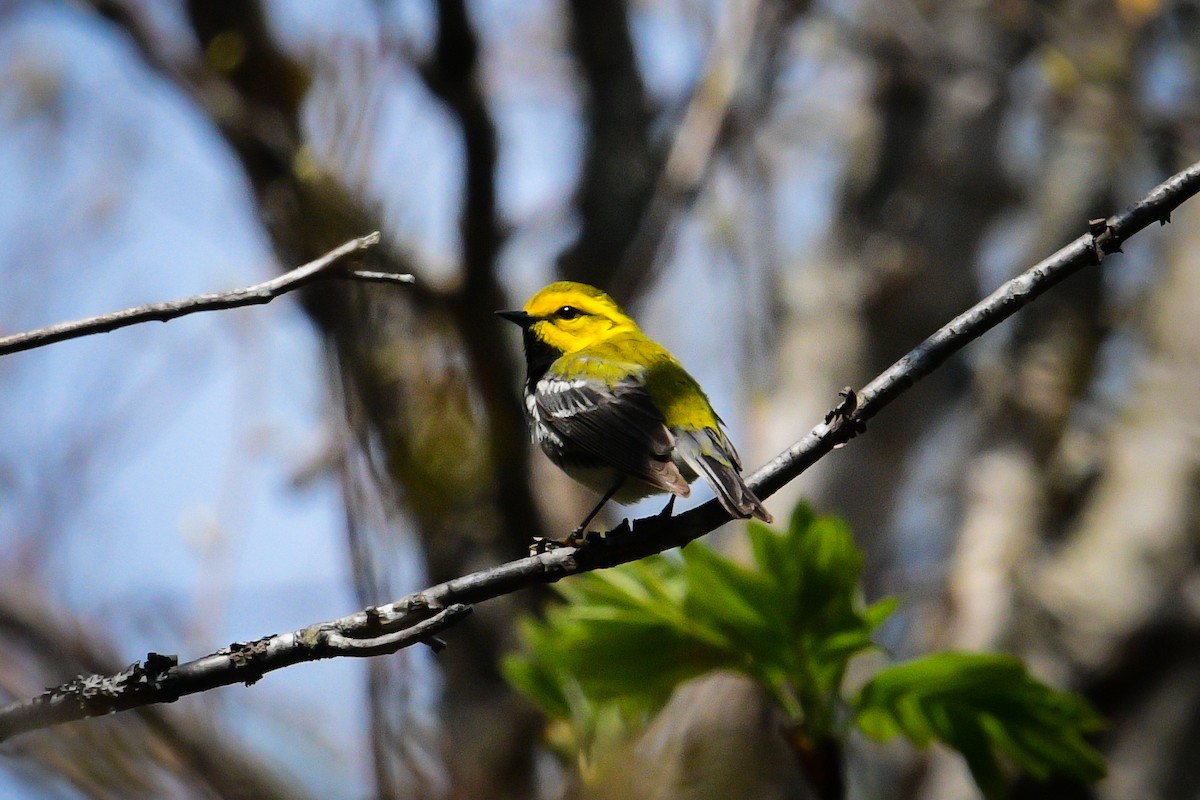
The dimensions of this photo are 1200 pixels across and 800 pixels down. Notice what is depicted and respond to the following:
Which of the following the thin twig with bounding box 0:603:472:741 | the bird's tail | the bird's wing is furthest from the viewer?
the bird's wing

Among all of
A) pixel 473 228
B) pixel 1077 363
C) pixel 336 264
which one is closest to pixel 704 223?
pixel 1077 363

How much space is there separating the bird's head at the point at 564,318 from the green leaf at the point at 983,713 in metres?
2.19

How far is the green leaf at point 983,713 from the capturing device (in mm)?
2051

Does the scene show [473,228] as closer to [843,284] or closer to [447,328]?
[447,328]

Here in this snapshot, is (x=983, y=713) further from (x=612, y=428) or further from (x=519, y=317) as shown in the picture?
(x=519, y=317)

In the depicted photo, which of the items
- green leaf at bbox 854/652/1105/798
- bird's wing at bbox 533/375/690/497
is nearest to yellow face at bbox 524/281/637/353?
bird's wing at bbox 533/375/690/497

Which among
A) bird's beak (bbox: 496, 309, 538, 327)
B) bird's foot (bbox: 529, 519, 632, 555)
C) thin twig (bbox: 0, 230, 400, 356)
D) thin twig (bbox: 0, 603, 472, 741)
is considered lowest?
thin twig (bbox: 0, 603, 472, 741)

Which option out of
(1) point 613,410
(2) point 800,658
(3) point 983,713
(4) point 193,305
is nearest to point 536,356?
(1) point 613,410

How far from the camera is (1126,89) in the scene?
6.04 m

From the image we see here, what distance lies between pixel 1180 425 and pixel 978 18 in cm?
265

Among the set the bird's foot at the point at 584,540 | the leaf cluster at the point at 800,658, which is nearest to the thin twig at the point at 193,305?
the bird's foot at the point at 584,540

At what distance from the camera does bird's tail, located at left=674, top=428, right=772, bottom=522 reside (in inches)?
88.6

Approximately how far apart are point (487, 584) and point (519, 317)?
7.86 ft

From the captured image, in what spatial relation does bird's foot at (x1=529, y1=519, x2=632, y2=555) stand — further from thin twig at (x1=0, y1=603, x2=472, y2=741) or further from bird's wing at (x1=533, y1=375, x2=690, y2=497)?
thin twig at (x1=0, y1=603, x2=472, y2=741)
